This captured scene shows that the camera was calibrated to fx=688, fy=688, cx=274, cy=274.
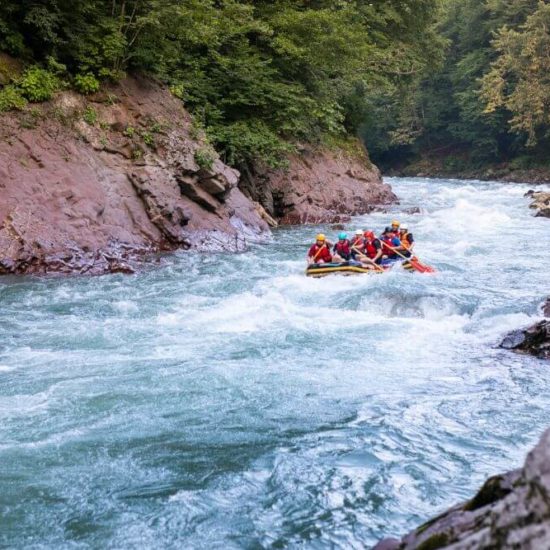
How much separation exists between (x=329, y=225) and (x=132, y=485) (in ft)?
49.1

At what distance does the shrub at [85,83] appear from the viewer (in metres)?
14.2

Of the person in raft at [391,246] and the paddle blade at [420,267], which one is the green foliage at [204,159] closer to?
the person in raft at [391,246]

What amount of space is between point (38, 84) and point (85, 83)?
1125mm

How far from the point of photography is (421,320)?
928cm

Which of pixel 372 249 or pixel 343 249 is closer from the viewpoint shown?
pixel 343 249

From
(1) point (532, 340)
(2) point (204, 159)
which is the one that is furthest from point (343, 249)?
(1) point (532, 340)

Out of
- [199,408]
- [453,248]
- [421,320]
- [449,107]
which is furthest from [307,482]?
[449,107]

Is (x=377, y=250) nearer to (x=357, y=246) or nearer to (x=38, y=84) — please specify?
(x=357, y=246)

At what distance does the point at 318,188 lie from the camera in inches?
827

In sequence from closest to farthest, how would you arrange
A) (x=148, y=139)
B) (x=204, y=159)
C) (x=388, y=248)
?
(x=388, y=248), (x=148, y=139), (x=204, y=159)

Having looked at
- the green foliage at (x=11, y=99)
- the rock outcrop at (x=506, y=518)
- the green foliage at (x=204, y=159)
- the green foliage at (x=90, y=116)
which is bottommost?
the rock outcrop at (x=506, y=518)

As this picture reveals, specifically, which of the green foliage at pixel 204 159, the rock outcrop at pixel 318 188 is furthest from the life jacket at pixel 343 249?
the rock outcrop at pixel 318 188

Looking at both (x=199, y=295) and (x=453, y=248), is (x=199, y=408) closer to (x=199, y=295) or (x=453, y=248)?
(x=199, y=295)

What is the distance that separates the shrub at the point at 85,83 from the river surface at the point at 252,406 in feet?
16.3
